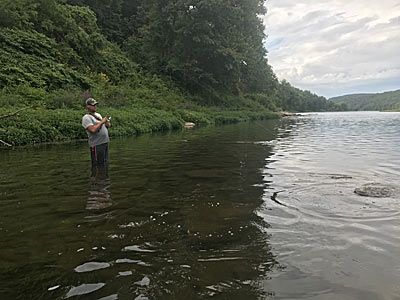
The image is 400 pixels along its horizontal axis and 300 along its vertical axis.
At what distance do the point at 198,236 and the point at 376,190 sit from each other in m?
3.48

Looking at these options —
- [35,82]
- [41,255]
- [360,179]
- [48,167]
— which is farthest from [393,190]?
[35,82]

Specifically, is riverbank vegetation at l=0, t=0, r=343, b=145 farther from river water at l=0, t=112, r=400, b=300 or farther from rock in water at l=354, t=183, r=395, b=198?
rock in water at l=354, t=183, r=395, b=198

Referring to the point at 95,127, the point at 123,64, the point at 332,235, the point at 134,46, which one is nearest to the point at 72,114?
the point at 95,127

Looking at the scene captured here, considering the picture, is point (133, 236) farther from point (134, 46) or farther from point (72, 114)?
point (134, 46)

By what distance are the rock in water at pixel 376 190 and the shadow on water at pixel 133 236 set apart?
67.2 inches

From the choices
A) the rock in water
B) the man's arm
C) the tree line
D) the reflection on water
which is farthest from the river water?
the tree line

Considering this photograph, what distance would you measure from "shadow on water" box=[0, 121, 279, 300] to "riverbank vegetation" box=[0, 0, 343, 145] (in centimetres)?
924

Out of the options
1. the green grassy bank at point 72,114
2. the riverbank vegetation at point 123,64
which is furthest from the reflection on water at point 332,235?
the riverbank vegetation at point 123,64

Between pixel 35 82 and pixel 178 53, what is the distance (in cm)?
2208

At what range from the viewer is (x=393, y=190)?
218 inches

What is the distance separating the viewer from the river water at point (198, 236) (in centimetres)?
262

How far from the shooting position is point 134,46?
4253 centimetres

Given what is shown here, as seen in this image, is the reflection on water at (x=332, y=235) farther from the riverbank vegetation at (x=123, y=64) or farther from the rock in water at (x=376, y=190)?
the riverbank vegetation at (x=123, y=64)

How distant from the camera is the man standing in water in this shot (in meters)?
6.85
